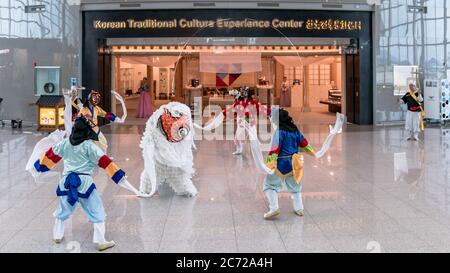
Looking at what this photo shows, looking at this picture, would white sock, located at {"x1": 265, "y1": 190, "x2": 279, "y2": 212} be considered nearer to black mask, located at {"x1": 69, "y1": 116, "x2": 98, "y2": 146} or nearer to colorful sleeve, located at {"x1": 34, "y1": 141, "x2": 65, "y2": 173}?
black mask, located at {"x1": 69, "y1": 116, "x2": 98, "y2": 146}

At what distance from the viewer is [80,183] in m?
5.22

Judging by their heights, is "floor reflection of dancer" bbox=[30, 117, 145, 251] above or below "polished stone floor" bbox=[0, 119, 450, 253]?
above

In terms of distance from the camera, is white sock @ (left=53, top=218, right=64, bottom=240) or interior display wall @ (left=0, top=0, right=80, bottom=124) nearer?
white sock @ (left=53, top=218, right=64, bottom=240)

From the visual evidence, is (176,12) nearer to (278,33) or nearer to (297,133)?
(278,33)

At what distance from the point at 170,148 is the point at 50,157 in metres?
2.35

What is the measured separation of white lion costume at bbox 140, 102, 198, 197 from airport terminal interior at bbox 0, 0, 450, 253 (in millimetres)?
20

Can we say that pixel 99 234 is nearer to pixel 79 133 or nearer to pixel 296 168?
pixel 79 133

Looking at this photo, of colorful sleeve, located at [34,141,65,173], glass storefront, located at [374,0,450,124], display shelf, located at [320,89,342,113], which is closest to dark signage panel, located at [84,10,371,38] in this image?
glass storefront, located at [374,0,450,124]

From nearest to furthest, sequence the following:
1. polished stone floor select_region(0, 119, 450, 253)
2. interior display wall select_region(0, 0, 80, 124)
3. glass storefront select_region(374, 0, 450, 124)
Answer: polished stone floor select_region(0, 119, 450, 253), interior display wall select_region(0, 0, 80, 124), glass storefront select_region(374, 0, 450, 124)

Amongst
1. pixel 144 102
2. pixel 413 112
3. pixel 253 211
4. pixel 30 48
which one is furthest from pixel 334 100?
pixel 253 211

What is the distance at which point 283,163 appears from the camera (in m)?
6.32

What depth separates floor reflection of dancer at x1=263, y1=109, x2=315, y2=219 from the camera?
6293mm

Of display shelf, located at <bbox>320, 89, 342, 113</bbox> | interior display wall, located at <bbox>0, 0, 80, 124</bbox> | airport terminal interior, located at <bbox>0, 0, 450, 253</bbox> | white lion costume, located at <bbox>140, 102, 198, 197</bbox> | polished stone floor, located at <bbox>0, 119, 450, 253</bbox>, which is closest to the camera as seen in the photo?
polished stone floor, located at <bbox>0, 119, 450, 253</bbox>

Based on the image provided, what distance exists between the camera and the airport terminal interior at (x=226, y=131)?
5523 mm
